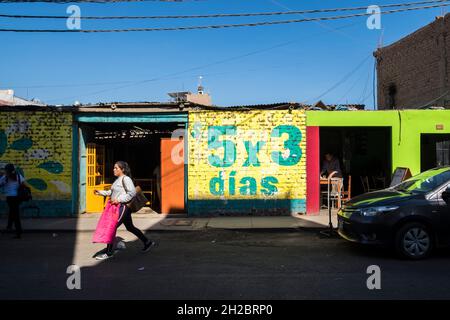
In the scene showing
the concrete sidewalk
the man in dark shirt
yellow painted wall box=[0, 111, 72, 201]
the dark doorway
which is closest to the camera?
the concrete sidewalk

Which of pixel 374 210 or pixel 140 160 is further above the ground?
pixel 140 160

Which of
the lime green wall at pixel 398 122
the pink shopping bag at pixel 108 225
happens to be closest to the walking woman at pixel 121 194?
the pink shopping bag at pixel 108 225

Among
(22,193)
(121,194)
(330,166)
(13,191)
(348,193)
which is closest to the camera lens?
(121,194)

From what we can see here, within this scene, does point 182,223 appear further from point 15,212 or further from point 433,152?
point 433,152

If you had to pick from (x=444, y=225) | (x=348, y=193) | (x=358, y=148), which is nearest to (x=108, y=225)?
(x=444, y=225)

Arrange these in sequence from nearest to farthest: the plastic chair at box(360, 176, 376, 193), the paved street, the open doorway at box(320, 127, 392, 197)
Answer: the paved street
the plastic chair at box(360, 176, 376, 193)
the open doorway at box(320, 127, 392, 197)

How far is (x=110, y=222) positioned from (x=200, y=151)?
5.78m

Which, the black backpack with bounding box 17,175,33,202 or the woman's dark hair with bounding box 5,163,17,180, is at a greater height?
the woman's dark hair with bounding box 5,163,17,180

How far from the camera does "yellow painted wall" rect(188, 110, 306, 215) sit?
13289 mm

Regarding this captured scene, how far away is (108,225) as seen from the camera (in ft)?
25.8

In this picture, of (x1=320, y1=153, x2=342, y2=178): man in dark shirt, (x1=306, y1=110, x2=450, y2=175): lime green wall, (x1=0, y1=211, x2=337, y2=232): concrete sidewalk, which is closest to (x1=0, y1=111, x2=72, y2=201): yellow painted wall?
(x1=0, y1=211, x2=337, y2=232): concrete sidewalk

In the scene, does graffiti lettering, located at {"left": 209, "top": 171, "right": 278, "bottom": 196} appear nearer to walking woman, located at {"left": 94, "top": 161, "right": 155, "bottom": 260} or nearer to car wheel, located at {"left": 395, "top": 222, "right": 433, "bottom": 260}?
walking woman, located at {"left": 94, "top": 161, "right": 155, "bottom": 260}

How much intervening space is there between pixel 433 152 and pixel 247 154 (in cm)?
782

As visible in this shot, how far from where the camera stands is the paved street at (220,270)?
19.1 feet
